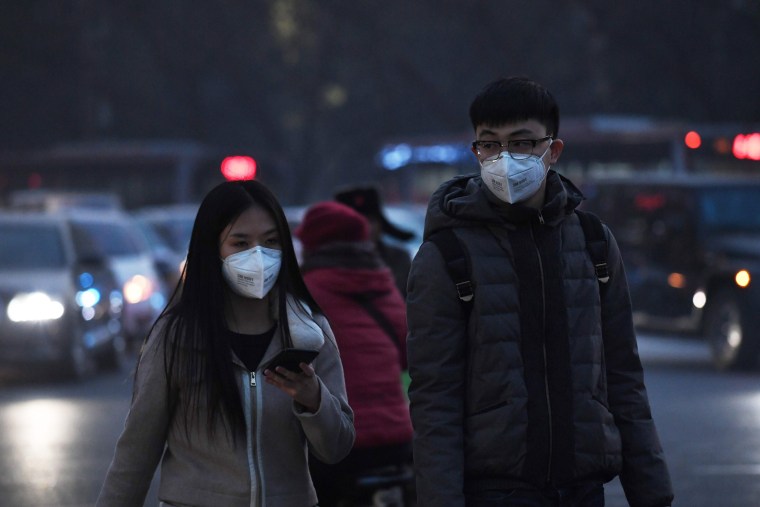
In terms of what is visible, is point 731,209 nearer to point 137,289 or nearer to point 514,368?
point 137,289

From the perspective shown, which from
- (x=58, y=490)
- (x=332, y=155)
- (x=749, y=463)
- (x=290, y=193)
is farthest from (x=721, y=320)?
(x=332, y=155)

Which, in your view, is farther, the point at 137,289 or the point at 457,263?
the point at 137,289

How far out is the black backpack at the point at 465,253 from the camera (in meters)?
3.93

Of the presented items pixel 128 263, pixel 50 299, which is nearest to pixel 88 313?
pixel 50 299

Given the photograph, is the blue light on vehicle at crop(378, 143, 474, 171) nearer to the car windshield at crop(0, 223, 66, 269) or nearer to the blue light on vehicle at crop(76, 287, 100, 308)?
the blue light on vehicle at crop(76, 287, 100, 308)

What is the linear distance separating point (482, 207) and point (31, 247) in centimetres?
1306

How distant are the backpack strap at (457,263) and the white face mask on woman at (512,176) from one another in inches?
6.2

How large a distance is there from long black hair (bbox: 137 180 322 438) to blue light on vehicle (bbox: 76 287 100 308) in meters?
12.4

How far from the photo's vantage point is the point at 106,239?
1958 cm

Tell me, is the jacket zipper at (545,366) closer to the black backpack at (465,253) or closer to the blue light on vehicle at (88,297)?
the black backpack at (465,253)

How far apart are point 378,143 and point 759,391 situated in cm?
3563

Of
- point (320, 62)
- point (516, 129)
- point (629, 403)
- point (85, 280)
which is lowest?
point (629, 403)

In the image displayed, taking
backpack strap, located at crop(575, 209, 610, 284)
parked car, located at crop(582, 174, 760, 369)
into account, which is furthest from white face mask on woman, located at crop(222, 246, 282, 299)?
parked car, located at crop(582, 174, 760, 369)

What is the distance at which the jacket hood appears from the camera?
3990 millimetres
